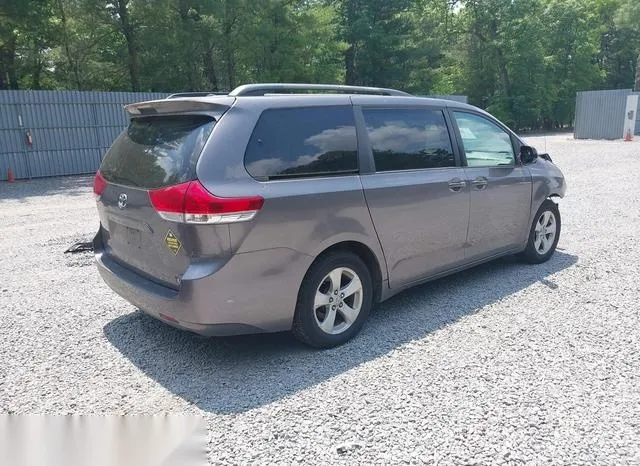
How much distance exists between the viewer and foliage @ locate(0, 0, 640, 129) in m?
23.2

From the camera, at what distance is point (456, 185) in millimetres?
4551

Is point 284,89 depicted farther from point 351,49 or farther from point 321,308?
point 351,49

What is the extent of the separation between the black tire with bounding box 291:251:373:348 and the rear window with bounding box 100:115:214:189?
108 cm

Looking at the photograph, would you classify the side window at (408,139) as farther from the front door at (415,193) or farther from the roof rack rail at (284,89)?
the roof rack rail at (284,89)

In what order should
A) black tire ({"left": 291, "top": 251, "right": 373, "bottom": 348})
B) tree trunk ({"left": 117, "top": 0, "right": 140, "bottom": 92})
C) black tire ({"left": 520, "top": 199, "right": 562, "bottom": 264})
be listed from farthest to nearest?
tree trunk ({"left": 117, "top": 0, "right": 140, "bottom": 92}) < black tire ({"left": 520, "top": 199, "right": 562, "bottom": 264}) < black tire ({"left": 291, "top": 251, "right": 373, "bottom": 348})

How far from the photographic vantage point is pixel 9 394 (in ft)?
10.6

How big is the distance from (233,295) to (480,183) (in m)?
2.71

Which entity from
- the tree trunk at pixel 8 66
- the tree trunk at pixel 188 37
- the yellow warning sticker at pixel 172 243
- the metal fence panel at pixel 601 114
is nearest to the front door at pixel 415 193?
the yellow warning sticker at pixel 172 243

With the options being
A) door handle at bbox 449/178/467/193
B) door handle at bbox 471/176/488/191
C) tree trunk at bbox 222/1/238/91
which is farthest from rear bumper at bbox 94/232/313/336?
tree trunk at bbox 222/1/238/91

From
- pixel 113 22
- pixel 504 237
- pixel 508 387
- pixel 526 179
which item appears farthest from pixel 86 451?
pixel 113 22

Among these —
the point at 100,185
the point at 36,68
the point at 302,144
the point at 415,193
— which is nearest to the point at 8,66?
the point at 36,68

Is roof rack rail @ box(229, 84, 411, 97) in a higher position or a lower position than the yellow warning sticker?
higher

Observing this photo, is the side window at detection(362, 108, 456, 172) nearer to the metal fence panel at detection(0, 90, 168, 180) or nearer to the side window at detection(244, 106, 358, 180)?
the side window at detection(244, 106, 358, 180)

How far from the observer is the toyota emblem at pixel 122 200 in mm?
3605
